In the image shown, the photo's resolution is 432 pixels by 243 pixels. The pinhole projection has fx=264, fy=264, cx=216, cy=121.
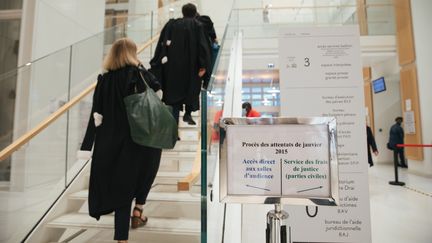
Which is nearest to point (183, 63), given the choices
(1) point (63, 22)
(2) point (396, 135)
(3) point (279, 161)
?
(3) point (279, 161)

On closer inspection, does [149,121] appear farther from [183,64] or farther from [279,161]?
[279,161]

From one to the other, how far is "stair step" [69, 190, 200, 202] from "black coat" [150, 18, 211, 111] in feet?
2.60

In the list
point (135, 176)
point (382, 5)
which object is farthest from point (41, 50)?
point (382, 5)

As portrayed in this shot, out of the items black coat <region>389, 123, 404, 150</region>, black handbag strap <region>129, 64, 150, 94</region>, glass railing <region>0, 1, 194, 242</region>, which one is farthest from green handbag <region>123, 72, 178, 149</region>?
black coat <region>389, 123, 404, 150</region>

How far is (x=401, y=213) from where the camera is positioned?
3354 mm

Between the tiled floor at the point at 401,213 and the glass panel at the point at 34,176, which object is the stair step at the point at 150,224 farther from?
the tiled floor at the point at 401,213

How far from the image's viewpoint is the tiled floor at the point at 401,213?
262 centimetres

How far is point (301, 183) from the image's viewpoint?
32.4 inches

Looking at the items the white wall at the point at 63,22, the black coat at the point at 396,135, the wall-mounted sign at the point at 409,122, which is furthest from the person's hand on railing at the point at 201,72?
the wall-mounted sign at the point at 409,122

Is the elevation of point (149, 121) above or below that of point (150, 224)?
above

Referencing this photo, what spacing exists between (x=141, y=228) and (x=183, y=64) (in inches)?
56.1

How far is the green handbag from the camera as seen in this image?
5.54ft

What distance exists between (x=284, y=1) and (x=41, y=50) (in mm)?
7883

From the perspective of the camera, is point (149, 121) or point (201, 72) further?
point (201, 72)
